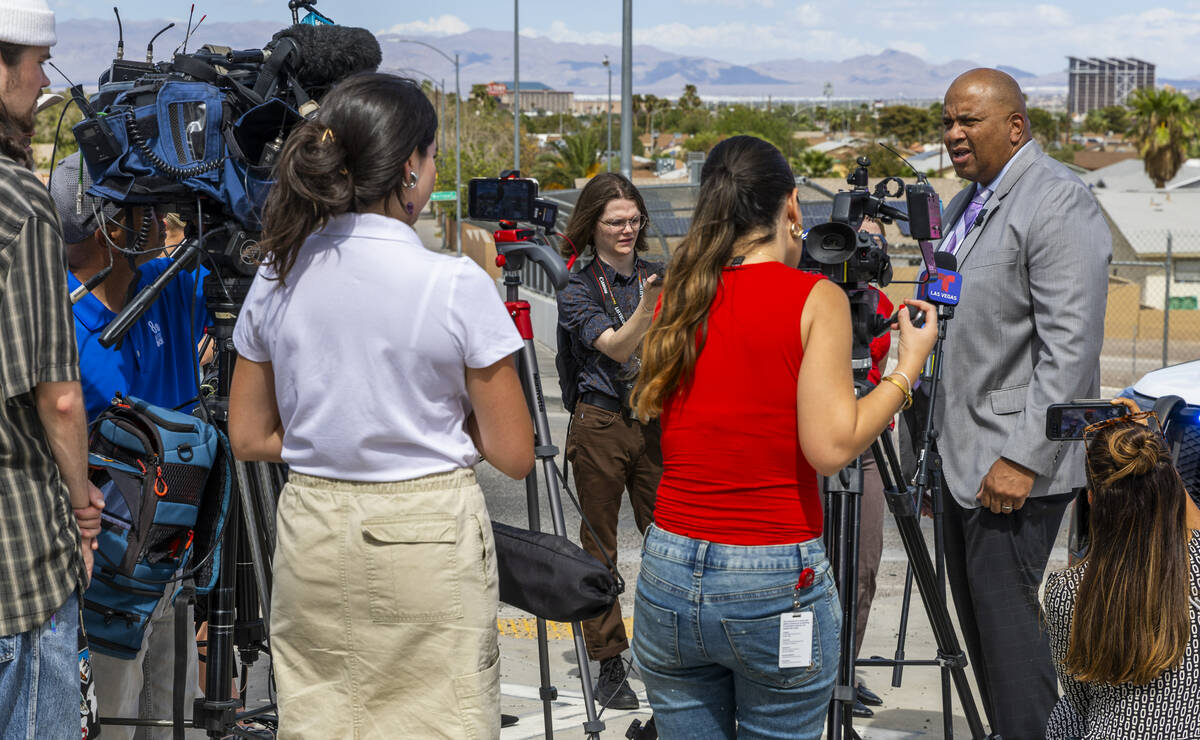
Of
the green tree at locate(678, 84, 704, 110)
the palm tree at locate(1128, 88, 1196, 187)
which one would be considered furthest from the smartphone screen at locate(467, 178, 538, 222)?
the green tree at locate(678, 84, 704, 110)

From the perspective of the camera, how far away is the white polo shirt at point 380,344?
2.25 metres

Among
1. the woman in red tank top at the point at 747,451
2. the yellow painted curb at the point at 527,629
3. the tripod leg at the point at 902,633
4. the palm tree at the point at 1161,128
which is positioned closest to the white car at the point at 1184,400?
the tripod leg at the point at 902,633

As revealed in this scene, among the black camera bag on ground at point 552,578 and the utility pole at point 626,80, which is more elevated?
the utility pole at point 626,80

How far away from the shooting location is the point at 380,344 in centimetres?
225

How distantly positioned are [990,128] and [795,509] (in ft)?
6.01

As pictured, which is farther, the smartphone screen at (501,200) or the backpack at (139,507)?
the smartphone screen at (501,200)

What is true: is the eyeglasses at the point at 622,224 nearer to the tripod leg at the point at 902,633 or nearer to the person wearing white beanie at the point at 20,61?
the tripod leg at the point at 902,633

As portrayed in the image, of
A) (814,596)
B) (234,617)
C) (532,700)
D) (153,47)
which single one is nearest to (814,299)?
(814,596)

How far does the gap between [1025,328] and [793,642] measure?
155cm

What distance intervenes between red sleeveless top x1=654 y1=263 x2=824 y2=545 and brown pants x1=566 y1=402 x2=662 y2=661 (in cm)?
191

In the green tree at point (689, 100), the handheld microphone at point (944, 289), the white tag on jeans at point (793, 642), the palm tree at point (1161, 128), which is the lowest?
the white tag on jeans at point (793, 642)

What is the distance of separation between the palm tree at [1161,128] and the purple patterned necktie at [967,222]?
6878 centimetres

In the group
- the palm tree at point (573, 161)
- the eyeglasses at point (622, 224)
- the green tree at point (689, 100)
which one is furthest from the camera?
the green tree at point (689, 100)

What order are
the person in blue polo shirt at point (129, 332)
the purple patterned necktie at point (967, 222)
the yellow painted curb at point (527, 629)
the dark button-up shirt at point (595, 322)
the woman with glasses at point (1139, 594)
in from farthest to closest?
the yellow painted curb at point (527, 629) → the dark button-up shirt at point (595, 322) → the purple patterned necktie at point (967, 222) → the person in blue polo shirt at point (129, 332) → the woman with glasses at point (1139, 594)
